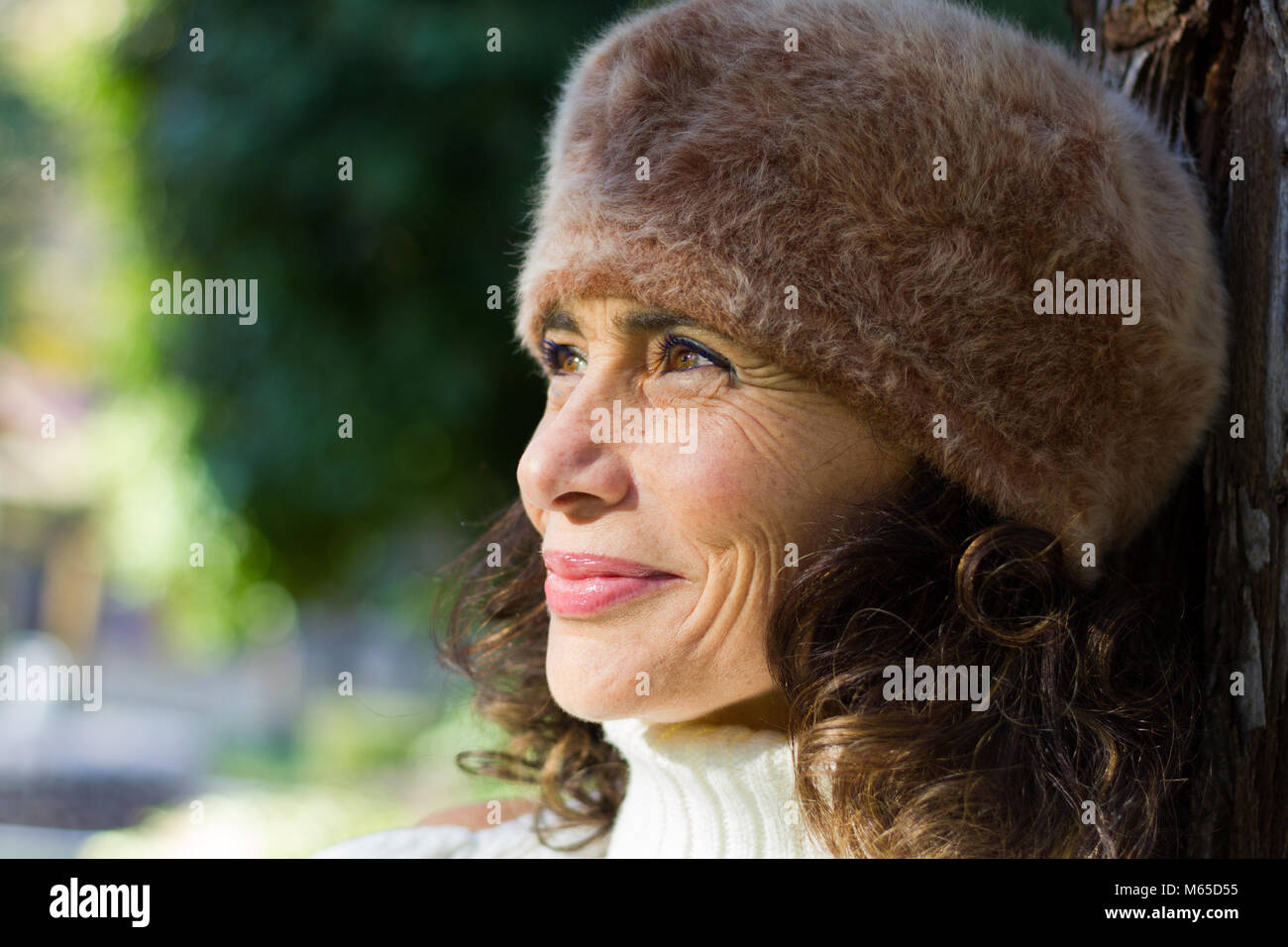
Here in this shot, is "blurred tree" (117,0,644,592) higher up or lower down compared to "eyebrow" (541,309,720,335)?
higher up

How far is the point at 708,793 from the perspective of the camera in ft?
6.21

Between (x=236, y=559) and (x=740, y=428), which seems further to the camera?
(x=236, y=559)

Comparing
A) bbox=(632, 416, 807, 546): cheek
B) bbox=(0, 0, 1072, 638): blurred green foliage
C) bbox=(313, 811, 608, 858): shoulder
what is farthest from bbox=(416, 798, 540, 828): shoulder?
bbox=(0, 0, 1072, 638): blurred green foliage

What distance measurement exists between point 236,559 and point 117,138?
2101 mm

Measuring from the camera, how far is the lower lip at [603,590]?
1.75 m

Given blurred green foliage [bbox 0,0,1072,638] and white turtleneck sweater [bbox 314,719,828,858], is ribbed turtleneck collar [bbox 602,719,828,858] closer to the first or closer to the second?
white turtleneck sweater [bbox 314,719,828,858]

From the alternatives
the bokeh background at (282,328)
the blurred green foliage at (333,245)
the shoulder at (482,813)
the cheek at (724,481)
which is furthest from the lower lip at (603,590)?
the blurred green foliage at (333,245)

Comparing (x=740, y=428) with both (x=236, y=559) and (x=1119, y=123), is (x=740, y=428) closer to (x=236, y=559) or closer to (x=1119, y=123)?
(x=1119, y=123)

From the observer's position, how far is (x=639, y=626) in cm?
175

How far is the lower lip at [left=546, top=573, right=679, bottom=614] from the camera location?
68.9 inches

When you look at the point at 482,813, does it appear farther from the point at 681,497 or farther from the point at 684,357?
the point at 684,357

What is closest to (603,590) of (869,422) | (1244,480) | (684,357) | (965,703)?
(684,357)

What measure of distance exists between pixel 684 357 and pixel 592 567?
37 cm
